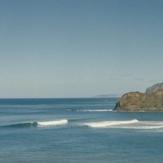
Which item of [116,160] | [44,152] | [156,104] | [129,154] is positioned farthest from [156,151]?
[156,104]

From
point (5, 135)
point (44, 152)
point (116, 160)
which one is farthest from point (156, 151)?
point (5, 135)

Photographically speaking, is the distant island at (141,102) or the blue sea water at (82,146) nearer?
Result: the blue sea water at (82,146)

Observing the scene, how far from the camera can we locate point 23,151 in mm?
64562

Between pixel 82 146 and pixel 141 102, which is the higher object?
pixel 141 102

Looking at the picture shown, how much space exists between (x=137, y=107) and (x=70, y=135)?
298 feet

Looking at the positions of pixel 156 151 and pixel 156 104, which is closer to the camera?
pixel 156 151

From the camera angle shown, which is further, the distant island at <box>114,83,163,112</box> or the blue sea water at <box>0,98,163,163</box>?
the distant island at <box>114,83,163,112</box>

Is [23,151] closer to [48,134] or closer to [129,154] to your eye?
[129,154]

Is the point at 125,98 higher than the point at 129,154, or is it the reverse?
the point at 125,98

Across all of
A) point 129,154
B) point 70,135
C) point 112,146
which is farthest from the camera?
point 70,135

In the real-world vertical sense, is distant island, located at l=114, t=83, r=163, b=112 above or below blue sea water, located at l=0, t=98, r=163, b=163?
above

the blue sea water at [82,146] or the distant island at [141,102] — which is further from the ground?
the distant island at [141,102]

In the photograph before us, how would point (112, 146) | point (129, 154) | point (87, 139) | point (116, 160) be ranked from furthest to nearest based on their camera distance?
point (87, 139), point (112, 146), point (129, 154), point (116, 160)

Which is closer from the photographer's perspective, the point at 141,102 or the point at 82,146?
the point at 82,146
